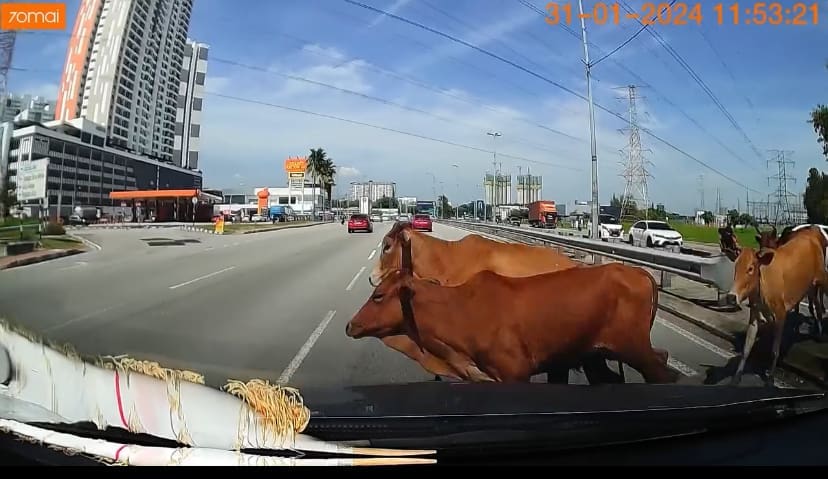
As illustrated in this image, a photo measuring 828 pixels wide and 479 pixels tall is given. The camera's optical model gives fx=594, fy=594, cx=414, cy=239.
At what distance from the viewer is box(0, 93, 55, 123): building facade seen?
3.82 m

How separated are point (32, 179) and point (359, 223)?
9.05 feet

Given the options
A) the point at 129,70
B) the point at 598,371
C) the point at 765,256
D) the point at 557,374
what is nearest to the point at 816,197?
the point at 765,256

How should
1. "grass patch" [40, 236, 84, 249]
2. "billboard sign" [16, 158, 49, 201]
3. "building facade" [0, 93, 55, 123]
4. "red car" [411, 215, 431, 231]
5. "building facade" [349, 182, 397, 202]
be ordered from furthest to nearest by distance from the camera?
"building facade" [349, 182, 397, 202] < "red car" [411, 215, 431, 231] < "grass patch" [40, 236, 84, 249] < "billboard sign" [16, 158, 49, 201] < "building facade" [0, 93, 55, 123]

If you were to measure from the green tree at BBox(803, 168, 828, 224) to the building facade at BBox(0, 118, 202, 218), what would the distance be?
483cm

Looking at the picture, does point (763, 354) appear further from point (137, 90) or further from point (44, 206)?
point (44, 206)

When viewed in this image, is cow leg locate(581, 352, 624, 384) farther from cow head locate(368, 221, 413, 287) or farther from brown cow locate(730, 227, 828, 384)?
cow head locate(368, 221, 413, 287)

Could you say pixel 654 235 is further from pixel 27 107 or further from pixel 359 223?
pixel 27 107

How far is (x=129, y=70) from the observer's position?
176 inches

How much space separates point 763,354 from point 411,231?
2.66m

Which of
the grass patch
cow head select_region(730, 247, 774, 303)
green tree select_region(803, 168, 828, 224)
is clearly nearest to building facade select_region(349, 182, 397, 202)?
the grass patch

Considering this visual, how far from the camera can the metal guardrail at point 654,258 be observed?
14.7 ft

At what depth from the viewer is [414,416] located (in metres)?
2.93

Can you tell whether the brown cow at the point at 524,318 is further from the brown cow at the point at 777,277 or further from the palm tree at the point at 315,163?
the palm tree at the point at 315,163

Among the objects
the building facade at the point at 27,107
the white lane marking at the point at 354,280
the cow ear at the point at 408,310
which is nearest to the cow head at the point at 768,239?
the cow ear at the point at 408,310
